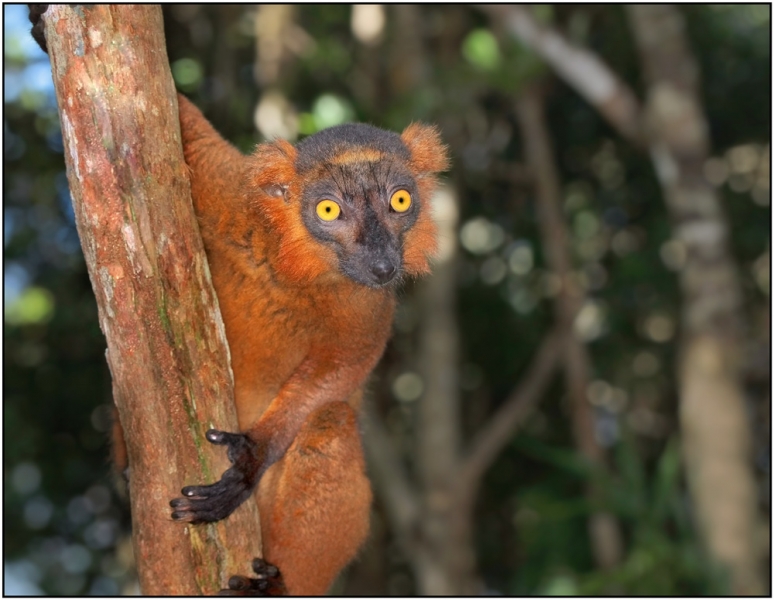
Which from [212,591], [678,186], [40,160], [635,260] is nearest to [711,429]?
[678,186]

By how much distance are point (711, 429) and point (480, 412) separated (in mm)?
5312

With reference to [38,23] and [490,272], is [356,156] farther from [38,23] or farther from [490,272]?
[490,272]

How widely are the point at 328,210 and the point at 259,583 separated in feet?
6.07

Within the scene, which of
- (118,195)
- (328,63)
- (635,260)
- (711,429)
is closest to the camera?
(118,195)

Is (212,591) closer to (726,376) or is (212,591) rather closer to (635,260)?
(726,376)

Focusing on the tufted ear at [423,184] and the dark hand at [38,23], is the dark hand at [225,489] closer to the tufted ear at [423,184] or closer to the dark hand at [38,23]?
the tufted ear at [423,184]

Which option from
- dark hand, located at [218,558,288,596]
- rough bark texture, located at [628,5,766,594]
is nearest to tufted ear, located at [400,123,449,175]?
dark hand, located at [218,558,288,596]

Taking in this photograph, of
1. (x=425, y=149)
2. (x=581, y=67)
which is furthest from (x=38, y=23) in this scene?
(x=581, y=67)

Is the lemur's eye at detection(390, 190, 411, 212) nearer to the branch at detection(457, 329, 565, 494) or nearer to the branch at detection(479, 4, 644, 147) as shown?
the branch at detection(479, 4, 644, 147)

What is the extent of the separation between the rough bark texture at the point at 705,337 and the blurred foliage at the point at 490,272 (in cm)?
38

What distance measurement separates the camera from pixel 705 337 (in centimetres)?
833

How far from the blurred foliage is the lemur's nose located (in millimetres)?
2911

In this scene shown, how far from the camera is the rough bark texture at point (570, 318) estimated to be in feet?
32.8

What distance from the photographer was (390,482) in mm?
9469
